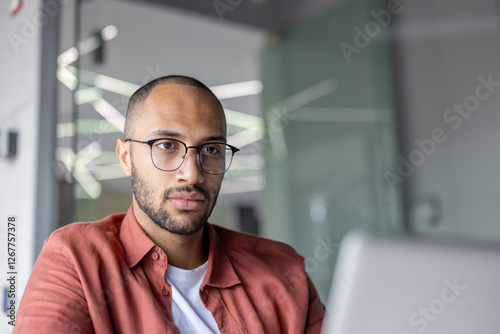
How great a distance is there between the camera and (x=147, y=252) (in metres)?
1.28

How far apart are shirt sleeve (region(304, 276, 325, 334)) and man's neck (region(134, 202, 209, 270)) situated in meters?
0.34

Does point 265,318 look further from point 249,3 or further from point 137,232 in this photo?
point 249,3

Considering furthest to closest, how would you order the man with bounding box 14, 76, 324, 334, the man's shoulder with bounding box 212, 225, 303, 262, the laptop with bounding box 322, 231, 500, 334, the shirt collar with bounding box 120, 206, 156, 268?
the man's shoulder with bounding box 212, 225, 303, 262 → the shirt collar with bounding box 120, 206, 156, 268 → the man with bounding box 14, 76, 324, 334 → the laptop with bounding box 322, 231, 500, 334

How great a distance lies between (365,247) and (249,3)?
348 centimetres

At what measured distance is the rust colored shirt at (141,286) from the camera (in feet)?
3.61

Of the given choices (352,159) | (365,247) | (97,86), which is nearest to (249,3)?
(352,159)

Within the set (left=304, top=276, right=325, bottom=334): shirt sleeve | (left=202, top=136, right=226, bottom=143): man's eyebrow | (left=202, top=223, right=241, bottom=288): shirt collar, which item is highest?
(left=202, top=136, right=226, bottom=143): man's eyebrow

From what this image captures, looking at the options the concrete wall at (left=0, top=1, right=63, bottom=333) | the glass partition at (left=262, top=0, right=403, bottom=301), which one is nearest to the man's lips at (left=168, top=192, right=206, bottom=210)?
the concrete wall at (left=0, top=1, right=63, bottom=333)

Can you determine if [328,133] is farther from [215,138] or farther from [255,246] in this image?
[215,138]

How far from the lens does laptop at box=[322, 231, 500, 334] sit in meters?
0.54

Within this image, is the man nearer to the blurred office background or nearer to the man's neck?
the man's neck

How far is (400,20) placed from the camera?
317 centimetres

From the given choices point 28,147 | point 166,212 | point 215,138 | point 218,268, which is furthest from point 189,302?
point 28,147

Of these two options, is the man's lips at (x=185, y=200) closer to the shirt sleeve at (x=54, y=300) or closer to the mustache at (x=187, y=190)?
the mustache at (x=187, y=190)
